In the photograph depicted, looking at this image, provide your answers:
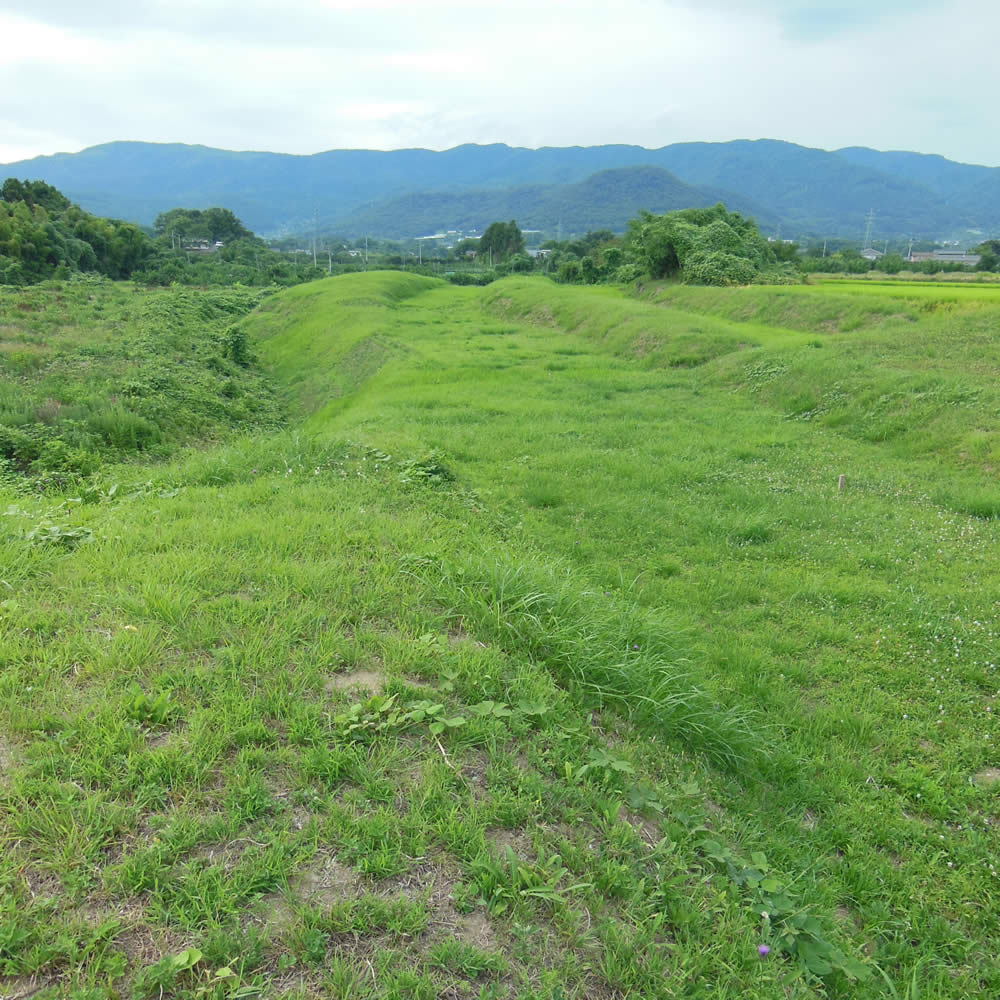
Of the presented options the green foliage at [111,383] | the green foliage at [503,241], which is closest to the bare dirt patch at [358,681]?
the green foliage at [111,383]

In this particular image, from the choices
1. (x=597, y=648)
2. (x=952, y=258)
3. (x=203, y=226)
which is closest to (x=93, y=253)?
(x=203, y=226)

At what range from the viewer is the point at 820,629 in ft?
20.9

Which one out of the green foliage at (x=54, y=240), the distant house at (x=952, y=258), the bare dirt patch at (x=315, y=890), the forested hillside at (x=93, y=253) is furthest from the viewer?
the distant house at (x=952, y=258)

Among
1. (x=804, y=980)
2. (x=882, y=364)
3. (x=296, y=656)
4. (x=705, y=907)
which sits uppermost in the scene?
(x=882, y=364)

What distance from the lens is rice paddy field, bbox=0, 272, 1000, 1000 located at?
2.49 metres

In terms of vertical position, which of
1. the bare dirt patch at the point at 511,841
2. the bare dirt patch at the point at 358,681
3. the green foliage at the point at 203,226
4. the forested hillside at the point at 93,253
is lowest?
the bare dirt patch at the point at 511,841

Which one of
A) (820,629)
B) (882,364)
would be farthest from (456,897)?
(882,364)

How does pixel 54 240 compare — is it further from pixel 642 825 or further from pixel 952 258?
pixel 952 258

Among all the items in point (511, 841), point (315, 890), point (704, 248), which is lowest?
point (511, 841)

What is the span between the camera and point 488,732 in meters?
3.54

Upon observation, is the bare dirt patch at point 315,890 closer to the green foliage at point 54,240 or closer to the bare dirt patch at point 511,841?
the bare dirt patch at point 511,841

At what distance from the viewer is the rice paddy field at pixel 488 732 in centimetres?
249

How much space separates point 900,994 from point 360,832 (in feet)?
9.04

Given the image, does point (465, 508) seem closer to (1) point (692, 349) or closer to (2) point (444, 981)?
(2) point (444, 981)
